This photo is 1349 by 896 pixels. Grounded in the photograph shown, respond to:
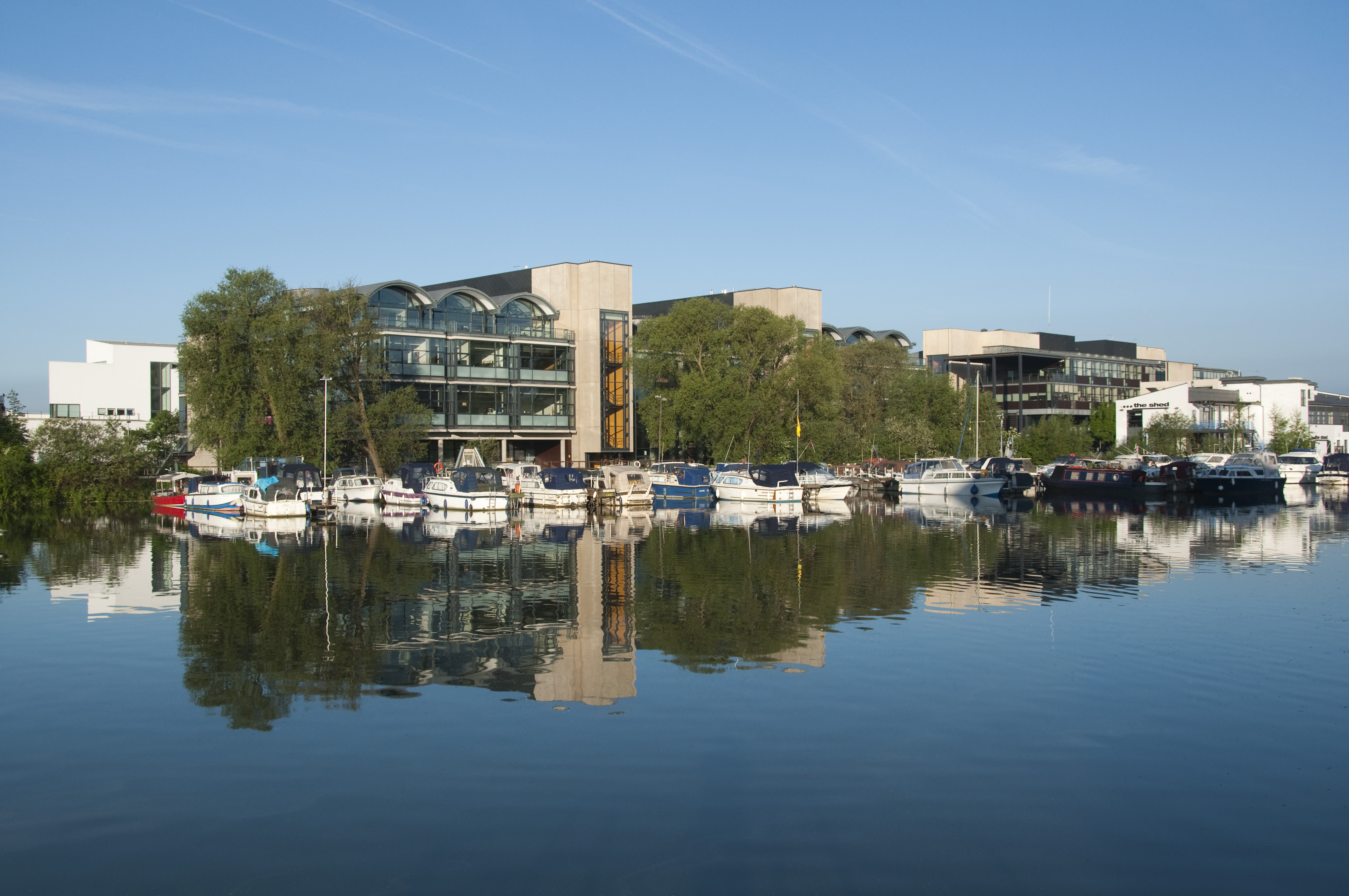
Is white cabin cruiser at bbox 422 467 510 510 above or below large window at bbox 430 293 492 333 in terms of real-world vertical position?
below

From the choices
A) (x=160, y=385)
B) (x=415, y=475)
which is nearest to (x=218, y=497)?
(x=415, y=475)

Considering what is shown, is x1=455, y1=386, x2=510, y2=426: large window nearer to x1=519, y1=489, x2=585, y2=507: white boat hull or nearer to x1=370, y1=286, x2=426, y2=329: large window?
x1=370, y1=286, x2=426, y2=329: large window

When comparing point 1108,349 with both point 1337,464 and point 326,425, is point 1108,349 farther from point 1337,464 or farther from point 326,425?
point 326,425

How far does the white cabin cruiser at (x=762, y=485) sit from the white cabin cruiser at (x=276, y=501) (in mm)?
25122

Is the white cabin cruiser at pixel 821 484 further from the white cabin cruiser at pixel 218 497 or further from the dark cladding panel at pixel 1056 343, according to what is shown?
the dark cladding panel at pixel 1056 343

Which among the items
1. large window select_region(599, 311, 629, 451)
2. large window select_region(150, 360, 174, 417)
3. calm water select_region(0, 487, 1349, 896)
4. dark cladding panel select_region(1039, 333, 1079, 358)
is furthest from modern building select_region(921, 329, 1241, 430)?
calm water select_region(0, 487, 1349, 896)

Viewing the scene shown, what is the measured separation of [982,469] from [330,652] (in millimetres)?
60211

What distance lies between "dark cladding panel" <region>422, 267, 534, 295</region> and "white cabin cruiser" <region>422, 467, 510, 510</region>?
30.6 meters

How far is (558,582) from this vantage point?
94.3 feet

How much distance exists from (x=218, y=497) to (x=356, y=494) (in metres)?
10.3

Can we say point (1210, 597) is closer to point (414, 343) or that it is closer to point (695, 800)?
point (695, 800)

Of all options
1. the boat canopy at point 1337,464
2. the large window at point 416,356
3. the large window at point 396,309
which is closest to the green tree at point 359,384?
the large window at point 396,309

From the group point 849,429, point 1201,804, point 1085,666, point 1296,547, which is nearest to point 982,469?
point 849,429

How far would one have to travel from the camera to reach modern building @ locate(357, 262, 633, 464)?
262 feet
